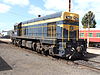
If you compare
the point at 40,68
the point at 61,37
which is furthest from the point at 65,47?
the point at 40,68

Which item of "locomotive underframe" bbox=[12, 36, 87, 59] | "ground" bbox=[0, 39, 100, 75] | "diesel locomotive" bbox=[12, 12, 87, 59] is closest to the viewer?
"ground" bbox=[0, 39, 100, 75]

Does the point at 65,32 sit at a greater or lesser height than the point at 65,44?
greater

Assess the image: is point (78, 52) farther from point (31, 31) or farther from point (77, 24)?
point (31, 31)

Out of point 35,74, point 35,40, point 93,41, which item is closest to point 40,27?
point 35,40

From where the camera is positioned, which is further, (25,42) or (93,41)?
(93,41)

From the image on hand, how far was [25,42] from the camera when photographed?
16266 millimetres

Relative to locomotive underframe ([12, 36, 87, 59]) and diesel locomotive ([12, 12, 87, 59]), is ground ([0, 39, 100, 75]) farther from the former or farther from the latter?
diesel locomotive ([12, 12, 87, 59])

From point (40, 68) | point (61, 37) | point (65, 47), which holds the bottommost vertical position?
point (40, 68)

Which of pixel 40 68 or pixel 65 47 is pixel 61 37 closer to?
pixel 65 47

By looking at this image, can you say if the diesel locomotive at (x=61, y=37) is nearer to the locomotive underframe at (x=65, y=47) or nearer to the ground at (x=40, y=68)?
the locomotive underframe at (x=65, y=47)

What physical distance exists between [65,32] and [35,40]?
427cm

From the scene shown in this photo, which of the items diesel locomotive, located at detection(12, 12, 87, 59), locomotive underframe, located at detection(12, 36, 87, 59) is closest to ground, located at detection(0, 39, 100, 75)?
locomotive underframe, located at detection(12, 36, 87, 59)

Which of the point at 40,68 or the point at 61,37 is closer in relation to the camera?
the point at 40,68

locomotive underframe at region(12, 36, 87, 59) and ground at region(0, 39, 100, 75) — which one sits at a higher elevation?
locomotive underframe at region(12, 36, 87, 59)
